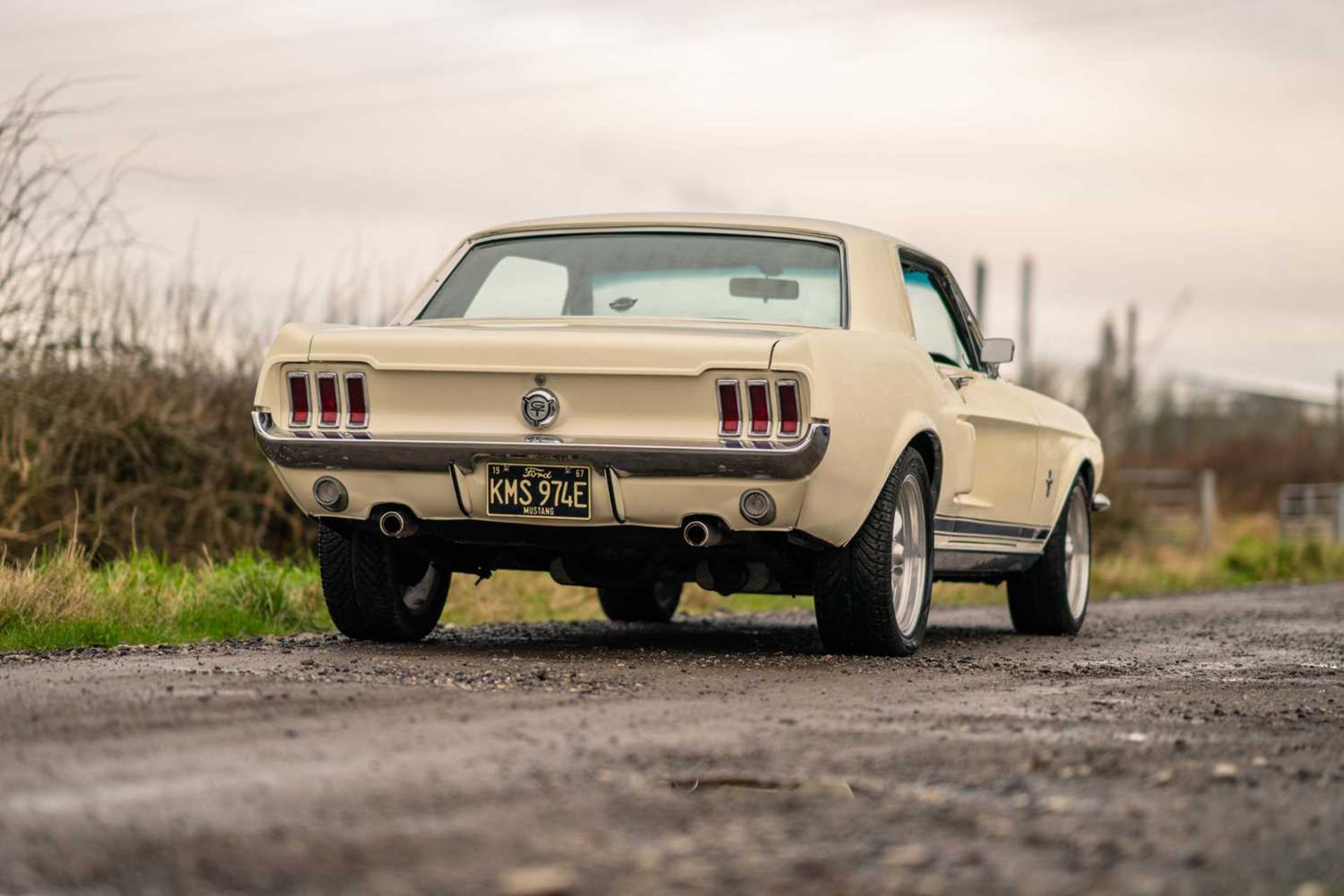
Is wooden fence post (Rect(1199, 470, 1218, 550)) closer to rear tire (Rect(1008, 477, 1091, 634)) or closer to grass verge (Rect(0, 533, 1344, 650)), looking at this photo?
grass verge (Rect(0, 533, 1344, 650))

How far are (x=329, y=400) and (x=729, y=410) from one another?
1470 millimetres

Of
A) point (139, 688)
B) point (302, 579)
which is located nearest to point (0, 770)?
point (139, 688)

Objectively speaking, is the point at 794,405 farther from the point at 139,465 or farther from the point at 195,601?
the point at 139,465

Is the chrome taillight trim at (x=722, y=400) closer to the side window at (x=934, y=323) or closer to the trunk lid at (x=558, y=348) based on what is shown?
the trunk lid at (x=558, y=348)

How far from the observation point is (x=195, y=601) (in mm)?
8367

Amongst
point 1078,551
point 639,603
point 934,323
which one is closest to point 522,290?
point 934,323

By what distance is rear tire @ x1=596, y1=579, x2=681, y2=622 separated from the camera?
989 cm

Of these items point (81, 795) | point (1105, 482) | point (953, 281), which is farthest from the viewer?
point (1105, 482)

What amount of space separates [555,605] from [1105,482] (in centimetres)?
1274

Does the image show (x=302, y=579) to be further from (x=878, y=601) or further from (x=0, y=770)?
(x=0, y=770)

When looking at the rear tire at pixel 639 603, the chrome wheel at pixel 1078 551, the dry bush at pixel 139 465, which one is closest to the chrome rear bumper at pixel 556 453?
the rear tire at pixel 639 603

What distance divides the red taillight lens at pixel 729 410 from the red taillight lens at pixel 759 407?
41 mm

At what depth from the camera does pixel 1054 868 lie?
3096 mm

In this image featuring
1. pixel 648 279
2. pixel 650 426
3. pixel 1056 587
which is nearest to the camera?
pixel 650 426
